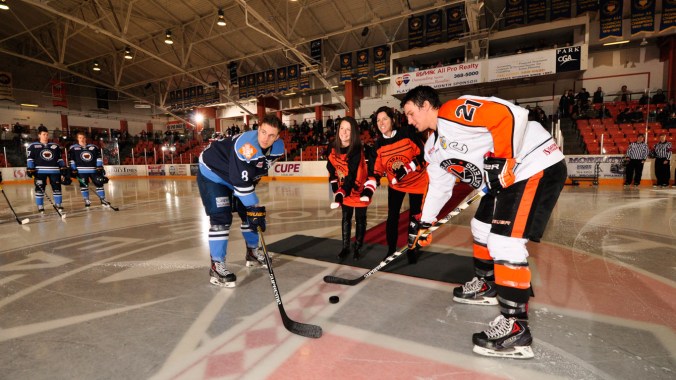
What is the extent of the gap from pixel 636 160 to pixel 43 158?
18.1m

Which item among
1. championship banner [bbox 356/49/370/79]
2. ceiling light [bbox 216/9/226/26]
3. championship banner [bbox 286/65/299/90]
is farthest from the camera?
championship banner [bbox 286/65/299/90]

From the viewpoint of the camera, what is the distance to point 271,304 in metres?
2.69

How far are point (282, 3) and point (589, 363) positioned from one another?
61.2 ft

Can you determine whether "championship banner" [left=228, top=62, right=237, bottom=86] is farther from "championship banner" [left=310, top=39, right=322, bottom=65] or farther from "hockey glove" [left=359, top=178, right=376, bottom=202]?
"hockey glove" [left=359, top=178, right=376, bottom=202]

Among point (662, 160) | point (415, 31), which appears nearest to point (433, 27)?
point (415, 31)

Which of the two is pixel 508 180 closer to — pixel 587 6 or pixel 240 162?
pixel 240 162

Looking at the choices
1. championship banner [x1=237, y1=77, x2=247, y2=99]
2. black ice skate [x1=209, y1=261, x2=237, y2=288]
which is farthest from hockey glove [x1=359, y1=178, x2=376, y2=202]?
championship banner [x1=237, y1=77, x2=247, y2=99]

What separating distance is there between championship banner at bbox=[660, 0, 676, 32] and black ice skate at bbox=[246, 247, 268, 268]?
2033cm

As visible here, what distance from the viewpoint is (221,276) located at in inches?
125


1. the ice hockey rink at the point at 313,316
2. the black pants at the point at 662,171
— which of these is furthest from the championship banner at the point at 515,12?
the ice hockey rink at the point at 313,316

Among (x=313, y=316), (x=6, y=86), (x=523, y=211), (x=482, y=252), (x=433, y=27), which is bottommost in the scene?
(x=313, y=316)

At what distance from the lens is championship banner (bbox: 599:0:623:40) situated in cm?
1456

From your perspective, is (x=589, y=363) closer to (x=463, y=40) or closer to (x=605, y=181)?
(x=605, y=181)

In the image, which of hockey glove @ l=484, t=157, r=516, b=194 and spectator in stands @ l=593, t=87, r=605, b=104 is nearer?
hockey glove @ l=484, t=157, r=516, b=194
